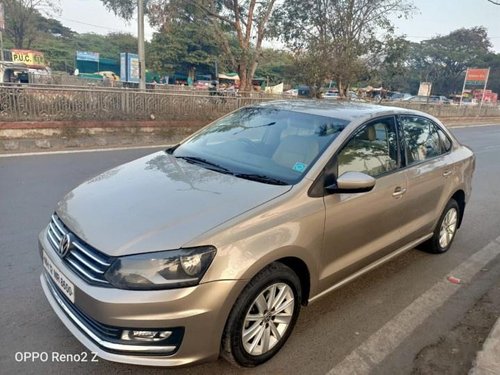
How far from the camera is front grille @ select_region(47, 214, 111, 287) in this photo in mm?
2115

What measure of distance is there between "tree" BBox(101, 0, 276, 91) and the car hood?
14.3 m

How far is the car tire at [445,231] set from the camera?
14.2ft

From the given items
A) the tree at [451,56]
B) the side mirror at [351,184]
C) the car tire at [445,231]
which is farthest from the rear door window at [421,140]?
the tree at [451,56]

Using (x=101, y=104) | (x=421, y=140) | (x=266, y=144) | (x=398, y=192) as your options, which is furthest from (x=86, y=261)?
(x=101, y=104)

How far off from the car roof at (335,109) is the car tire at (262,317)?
1.48 m

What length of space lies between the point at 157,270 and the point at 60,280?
700mm

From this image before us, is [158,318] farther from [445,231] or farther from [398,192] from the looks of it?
[445,231]

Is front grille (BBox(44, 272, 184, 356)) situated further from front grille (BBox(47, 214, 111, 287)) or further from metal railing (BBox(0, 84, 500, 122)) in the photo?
metal railing (BBox(0, 84, 500, 122))

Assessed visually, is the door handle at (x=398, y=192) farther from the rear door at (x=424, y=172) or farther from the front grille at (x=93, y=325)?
the front grille at (x=93, y=325)

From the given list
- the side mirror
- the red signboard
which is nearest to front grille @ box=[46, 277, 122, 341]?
the side mirror

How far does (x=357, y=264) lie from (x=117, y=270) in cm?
186

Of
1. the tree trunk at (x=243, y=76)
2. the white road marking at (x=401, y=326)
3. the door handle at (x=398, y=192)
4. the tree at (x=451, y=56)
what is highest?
the tree at (x=451, y=56)

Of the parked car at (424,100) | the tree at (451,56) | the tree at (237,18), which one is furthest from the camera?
the tree at (451,56)

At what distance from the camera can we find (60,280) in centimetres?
235
